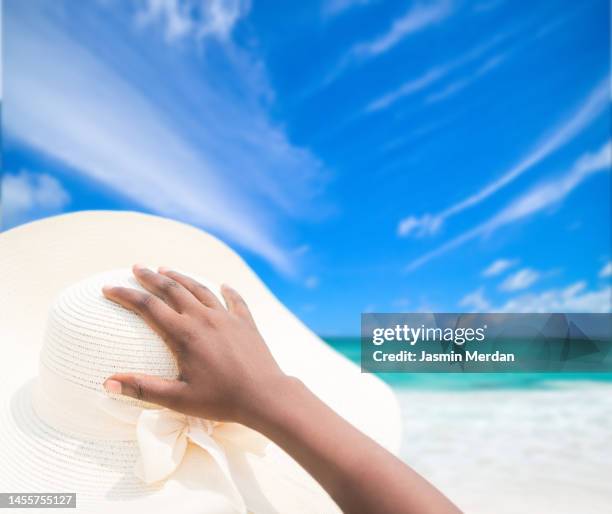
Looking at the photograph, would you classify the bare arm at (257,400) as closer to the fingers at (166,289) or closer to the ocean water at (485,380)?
the fingers at (166,289)

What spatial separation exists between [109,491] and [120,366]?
23 cm

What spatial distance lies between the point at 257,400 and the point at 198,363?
0.13 metres

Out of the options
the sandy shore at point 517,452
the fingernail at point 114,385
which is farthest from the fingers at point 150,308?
the sandy shore at point 517,452

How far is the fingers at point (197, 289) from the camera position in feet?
3.28

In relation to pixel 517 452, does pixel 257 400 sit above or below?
below

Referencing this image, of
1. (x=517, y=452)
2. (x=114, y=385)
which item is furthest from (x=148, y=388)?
(x=517, y=452)

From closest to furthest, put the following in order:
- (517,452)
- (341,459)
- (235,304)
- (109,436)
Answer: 1. (341,459)
2. (109,436)
3. (235,304)
4. (517,452)

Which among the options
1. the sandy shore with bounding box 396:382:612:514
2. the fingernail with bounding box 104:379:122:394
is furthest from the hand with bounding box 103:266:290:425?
the sandy shore with bounding box 396:382:612:514

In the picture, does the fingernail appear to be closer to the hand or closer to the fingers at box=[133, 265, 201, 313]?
the hand

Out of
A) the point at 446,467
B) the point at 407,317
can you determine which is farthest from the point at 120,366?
the point at 446,467

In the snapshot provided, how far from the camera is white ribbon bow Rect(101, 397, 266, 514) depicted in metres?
0.84

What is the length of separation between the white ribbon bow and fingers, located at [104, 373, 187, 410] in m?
0.03

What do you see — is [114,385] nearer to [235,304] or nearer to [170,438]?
[170,438]

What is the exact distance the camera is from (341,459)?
2.71 feet
